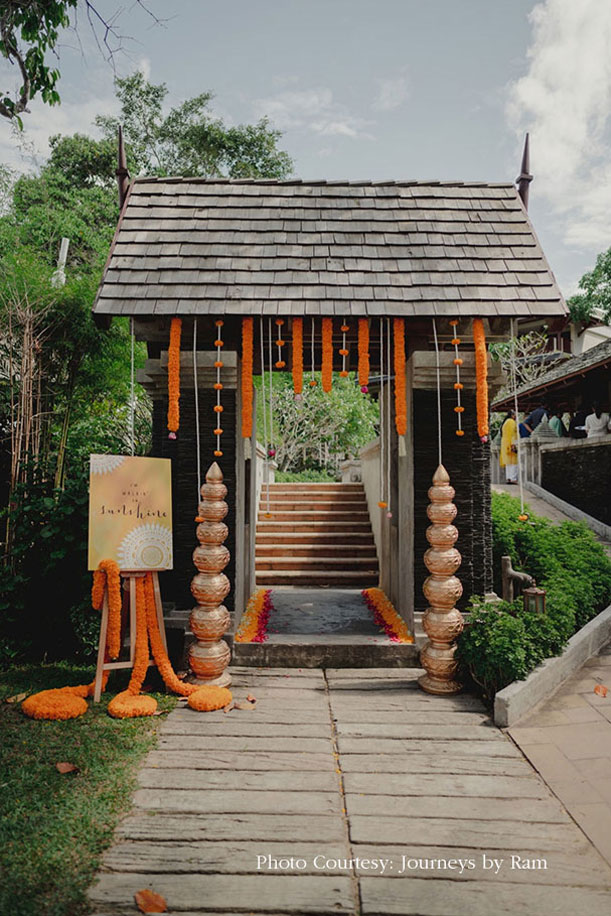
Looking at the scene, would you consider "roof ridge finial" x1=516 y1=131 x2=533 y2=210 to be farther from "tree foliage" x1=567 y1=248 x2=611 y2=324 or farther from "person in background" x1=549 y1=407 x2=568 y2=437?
"tree foliage" x1=567 y1=248 x2=611 y2=324

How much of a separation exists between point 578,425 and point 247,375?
1187cm

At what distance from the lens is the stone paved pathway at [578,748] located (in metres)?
3.09

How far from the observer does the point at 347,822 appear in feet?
9.68

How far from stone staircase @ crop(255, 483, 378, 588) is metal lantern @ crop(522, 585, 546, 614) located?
158 inches

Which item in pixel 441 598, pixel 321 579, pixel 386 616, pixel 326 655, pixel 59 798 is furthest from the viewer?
pixel 321 579

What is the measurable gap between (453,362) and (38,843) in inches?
179

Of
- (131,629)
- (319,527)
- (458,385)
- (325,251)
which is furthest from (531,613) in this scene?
(319,527)

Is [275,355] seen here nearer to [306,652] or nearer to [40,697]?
[306,652]

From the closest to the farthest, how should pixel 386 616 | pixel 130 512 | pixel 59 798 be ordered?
pixel 59 798 → pixel 130 512 → pixel 386 616

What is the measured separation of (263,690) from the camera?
185 inches

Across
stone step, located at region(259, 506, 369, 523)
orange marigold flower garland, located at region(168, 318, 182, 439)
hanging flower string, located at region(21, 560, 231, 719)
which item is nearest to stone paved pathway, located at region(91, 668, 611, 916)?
hanging flower string, located at region(21, 560, 231, 719)

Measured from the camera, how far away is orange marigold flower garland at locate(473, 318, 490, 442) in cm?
493

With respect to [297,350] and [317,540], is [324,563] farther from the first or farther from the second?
[297,350]

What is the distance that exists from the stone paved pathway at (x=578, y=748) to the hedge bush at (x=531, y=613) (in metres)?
0.37
